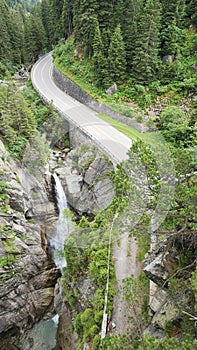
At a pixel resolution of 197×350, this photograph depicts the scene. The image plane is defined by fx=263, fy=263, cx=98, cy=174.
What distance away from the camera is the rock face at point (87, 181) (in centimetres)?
2378

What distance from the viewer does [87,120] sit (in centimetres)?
3006

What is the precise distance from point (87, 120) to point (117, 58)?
843 cm

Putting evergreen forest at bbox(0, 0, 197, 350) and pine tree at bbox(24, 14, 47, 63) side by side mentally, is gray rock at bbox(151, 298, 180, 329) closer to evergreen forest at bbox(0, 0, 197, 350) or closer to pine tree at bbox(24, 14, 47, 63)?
evergreen forest at bbox(0, 0, 197, 350)

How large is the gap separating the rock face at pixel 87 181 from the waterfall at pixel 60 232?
0.62m

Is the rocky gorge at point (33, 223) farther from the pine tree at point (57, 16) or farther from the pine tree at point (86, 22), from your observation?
the pine tree at point (57, 16)

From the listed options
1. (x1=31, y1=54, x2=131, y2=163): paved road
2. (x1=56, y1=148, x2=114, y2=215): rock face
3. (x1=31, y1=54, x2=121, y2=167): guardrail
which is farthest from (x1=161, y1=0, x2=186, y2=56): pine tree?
(x1=56, y1=148, x2=114, y2=215): rock face

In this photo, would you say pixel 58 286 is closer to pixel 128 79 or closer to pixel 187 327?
pixel 187 327

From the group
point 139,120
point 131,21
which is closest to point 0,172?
point 139,120

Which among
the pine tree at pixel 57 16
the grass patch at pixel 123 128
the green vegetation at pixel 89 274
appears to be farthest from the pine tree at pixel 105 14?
the green vegetation at pixel 89 274

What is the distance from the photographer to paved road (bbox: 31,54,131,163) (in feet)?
81.1

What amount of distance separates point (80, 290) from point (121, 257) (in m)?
3.33

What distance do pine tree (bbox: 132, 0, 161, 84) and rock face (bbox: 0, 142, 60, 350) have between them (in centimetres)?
1833

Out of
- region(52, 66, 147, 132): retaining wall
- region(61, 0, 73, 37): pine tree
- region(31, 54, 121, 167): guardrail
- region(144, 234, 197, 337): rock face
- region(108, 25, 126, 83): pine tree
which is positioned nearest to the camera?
region(144, 234, 197, 337): rock face

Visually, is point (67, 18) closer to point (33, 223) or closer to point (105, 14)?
point (105, 14)
